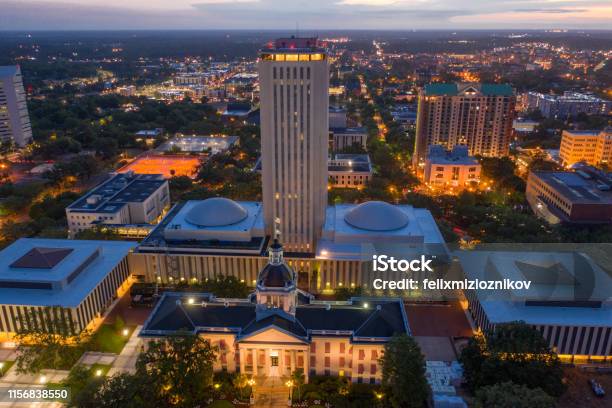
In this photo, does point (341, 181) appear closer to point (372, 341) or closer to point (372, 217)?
point (372, 217)

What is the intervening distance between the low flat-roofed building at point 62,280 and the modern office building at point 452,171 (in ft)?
315

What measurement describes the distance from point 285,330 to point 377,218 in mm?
37203

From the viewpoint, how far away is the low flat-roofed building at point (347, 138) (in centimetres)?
19175

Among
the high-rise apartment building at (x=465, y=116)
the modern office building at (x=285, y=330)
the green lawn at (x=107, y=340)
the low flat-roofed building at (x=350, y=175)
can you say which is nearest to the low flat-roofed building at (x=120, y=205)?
the green lawn at (x=107, y=340)

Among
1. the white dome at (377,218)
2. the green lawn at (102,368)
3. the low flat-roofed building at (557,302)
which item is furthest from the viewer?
the white dome at (377,218)

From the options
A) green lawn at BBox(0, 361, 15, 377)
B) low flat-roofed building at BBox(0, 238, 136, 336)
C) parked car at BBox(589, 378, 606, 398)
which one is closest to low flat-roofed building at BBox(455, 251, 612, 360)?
parked car at BBox(589, 378, 606, 398)

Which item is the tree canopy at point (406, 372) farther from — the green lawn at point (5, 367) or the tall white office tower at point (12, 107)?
the tall white office tower at point (12, 107)

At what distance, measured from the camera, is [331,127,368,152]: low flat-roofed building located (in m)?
192

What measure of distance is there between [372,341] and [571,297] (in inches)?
1291

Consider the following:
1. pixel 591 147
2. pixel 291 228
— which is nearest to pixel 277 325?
pixel 291 228

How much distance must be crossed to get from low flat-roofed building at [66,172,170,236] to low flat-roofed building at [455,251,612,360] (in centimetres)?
7867

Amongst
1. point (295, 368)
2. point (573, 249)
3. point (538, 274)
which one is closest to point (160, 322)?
point (295, 368)

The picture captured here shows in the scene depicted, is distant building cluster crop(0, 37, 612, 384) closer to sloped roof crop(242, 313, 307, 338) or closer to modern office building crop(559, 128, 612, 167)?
sloped roof crop(242, 313, 307, 338)

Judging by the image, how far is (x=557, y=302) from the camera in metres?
72.9
